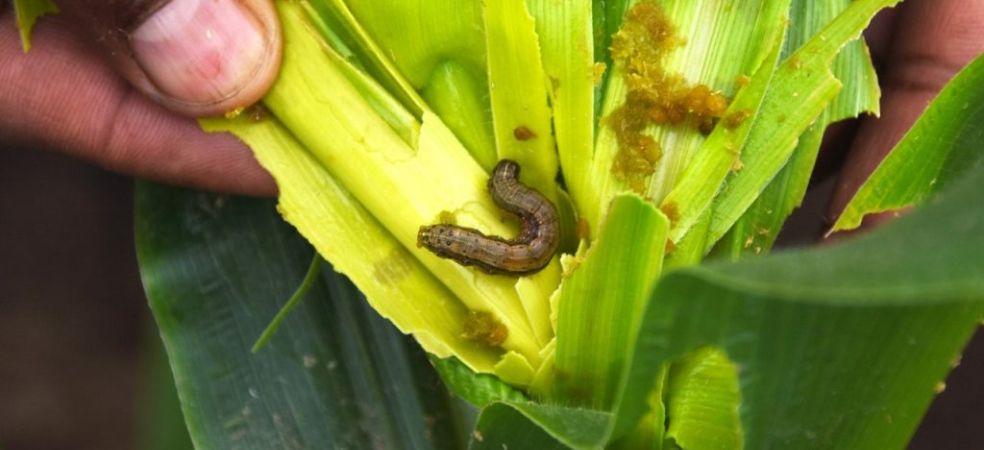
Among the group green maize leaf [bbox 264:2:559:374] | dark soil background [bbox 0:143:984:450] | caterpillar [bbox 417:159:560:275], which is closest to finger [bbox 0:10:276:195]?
green maize leaf [bbox 264:2:559:374]

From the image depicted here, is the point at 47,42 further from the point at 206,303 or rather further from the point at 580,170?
the point at 580,170

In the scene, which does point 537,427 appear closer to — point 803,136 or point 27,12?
point 803,136

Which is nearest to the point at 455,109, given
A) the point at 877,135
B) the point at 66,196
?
the point at 877,135

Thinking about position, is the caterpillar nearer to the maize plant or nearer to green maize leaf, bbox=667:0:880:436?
the maize plant

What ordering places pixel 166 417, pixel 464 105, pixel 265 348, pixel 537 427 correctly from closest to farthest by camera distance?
1. pixel 537 427
2. pixel 464 105
3. pixel 265 348
4. pixel 166 417

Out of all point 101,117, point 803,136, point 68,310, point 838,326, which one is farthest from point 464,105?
point 68,310

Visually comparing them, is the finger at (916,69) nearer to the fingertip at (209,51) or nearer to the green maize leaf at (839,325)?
the green maize leaf at (839,325)
